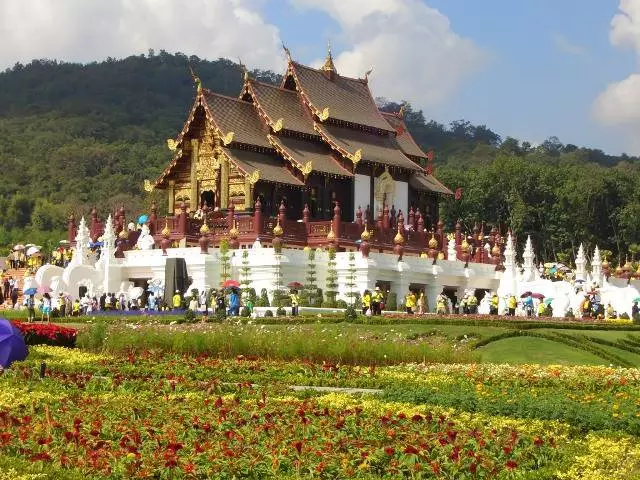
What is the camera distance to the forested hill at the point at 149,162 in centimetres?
8669

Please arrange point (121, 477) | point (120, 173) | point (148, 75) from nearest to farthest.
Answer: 1. point (121, 477)
2. point (120, 173)
3. point (148, 75)

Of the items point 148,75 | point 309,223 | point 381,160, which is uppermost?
point 148,75

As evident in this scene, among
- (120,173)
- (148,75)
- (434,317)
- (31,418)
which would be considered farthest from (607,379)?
(148,75)

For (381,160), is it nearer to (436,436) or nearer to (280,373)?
(280,373)

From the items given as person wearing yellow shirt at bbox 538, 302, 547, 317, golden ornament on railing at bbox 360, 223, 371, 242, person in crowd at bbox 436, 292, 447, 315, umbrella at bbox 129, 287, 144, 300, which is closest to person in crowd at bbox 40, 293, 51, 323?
umbrella at bbox 129, 287, 144, 300

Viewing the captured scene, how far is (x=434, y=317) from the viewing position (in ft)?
123

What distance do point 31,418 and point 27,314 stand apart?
2805cm

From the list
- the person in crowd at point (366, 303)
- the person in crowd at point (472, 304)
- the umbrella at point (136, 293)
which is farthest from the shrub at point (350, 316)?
the umbrella at point (136, 293)

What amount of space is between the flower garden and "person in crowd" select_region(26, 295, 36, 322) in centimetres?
1520

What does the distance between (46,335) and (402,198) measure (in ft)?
110

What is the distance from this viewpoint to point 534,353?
101 ft

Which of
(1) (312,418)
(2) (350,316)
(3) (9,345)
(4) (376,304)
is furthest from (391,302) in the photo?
(1) (312,418)

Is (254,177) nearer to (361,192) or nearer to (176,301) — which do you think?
(361,192)

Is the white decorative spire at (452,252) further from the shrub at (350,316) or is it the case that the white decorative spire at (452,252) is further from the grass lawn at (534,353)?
the grass lawn at (534,353)
